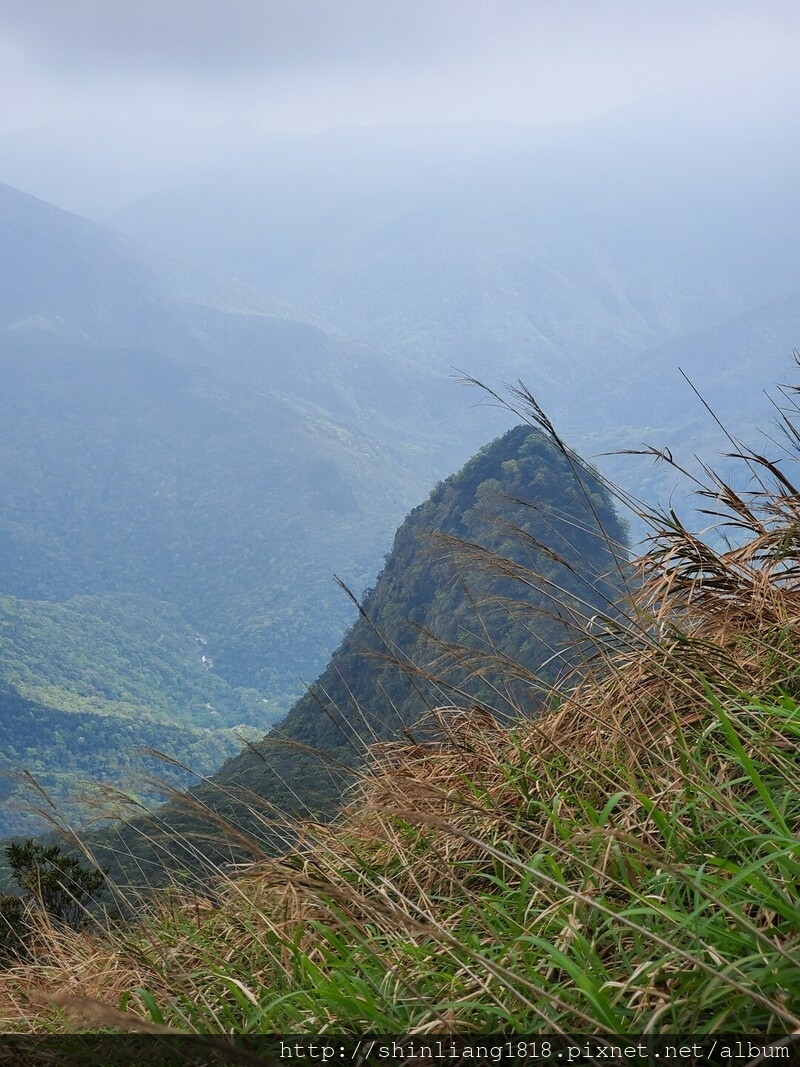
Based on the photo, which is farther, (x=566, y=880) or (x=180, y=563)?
(x=180, y=563)

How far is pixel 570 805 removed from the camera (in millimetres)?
2104

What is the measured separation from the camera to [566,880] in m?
1.81

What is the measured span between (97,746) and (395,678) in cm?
5401

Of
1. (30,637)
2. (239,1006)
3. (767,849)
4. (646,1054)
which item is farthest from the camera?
(30,637)

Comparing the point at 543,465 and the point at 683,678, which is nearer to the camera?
the point at 683,678

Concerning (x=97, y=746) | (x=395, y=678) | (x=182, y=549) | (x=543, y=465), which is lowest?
(x=97, y=746)

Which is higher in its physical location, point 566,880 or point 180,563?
point 180,563

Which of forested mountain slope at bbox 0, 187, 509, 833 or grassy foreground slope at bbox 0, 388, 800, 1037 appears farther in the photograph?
forested mountain slope at bbox 0, 187, 509, 833

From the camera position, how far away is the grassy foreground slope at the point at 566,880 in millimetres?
1376

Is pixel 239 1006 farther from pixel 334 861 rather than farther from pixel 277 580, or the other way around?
pixel 277 580

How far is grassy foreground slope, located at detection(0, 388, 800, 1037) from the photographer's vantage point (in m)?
1.38

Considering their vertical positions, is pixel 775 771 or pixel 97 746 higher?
pixel 775 771

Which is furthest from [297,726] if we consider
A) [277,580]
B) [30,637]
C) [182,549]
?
[182,549]

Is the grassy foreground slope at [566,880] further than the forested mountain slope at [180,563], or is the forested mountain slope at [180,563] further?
the forested mountain slope at [180,563]
